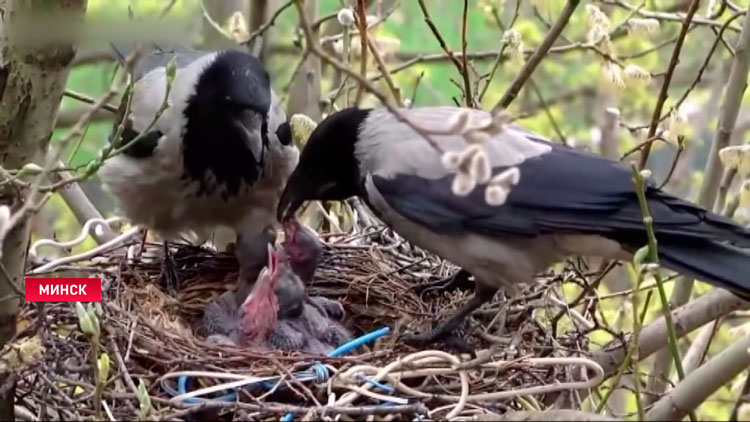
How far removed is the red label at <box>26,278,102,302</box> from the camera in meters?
2.73

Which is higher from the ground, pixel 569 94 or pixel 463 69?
pixel 463 69

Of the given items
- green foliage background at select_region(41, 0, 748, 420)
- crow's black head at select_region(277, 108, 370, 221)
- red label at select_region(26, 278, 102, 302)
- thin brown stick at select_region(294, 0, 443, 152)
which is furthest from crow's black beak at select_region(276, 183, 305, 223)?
thin brown stick at select_region(294, 0, 443, 152)

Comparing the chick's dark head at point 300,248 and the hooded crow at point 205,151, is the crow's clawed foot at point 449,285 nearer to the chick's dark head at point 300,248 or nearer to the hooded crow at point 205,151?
the chick's dark head at point 300,248

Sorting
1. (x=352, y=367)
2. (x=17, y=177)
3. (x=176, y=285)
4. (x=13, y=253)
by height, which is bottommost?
(x=176, y=285)

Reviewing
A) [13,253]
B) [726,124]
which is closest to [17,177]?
[13,253]

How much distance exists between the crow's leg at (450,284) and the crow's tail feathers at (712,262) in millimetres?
734

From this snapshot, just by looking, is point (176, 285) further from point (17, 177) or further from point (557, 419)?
point (557, 419)

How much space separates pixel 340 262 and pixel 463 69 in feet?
2.73

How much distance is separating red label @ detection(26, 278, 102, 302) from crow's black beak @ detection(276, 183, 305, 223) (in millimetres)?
543

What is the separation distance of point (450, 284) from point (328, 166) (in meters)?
0.49

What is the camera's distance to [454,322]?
3.05 meters

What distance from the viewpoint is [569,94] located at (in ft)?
20.9

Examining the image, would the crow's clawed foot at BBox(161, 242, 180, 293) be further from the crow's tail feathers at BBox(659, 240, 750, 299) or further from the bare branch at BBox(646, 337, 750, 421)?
the bare branch at BBox(646, 337, 750, 421)

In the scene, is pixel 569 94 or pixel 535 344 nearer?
pixel 535 344
